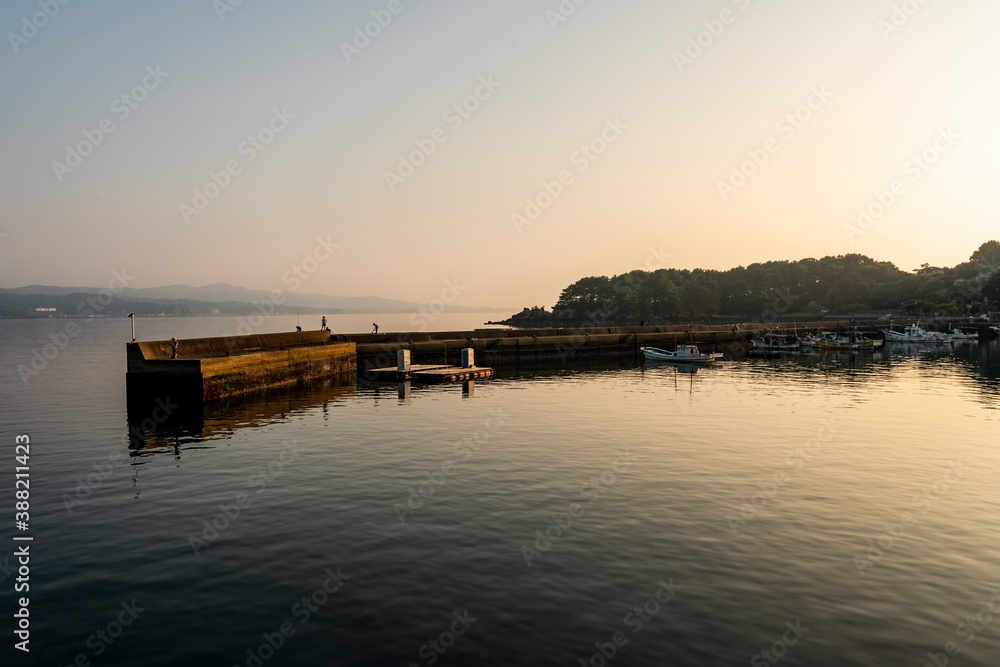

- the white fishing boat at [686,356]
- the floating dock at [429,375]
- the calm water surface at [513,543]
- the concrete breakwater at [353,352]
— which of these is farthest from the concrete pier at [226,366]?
the white fishing boat at [686,356]

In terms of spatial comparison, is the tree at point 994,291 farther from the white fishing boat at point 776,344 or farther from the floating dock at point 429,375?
the floating dock at point 429,375

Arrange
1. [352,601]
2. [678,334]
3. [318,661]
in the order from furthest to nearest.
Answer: [678,334] < [352,601] < [318,661]

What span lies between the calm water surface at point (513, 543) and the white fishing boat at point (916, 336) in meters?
87.2

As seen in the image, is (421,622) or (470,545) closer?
(421,622)

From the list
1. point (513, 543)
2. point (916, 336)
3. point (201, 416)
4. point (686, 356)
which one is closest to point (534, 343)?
point (686, 356)

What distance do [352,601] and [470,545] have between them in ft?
11.6

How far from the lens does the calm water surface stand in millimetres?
10078

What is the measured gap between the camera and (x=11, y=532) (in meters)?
15.4

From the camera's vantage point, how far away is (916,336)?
108375mm

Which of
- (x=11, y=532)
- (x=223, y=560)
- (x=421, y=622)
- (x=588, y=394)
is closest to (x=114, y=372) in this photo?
(x=588, y=394)

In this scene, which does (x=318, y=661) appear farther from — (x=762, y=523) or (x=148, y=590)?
(x=762, y=523)

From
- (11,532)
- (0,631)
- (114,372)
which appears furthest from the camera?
(114,372)

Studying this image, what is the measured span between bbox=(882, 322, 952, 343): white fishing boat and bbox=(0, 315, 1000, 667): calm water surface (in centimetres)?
8720

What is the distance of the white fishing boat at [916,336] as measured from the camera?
344ft
